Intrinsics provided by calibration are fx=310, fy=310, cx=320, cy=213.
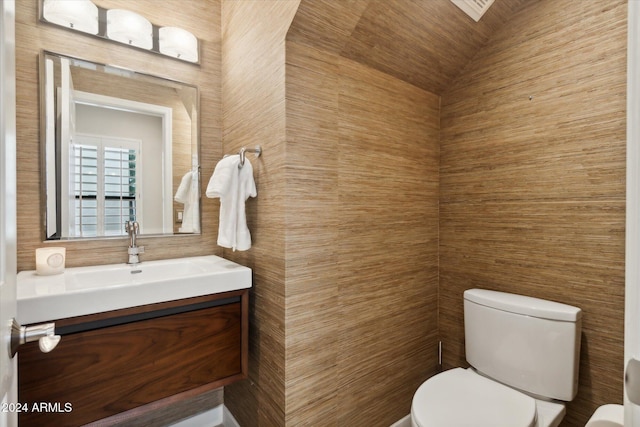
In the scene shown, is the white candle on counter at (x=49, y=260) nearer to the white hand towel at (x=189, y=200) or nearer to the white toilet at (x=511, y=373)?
the white hand towel at (x=189, y=200)

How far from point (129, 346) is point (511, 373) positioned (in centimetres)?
159

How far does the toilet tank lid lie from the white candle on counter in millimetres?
1876

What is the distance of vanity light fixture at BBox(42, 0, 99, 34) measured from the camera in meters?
1.34

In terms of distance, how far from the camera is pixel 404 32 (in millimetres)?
1462

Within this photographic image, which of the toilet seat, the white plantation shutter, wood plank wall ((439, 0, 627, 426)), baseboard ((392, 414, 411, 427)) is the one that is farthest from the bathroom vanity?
wood plank wall ((439, 0, 627, 426))

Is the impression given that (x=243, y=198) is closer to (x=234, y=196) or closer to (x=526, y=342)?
(x=234, y=196)

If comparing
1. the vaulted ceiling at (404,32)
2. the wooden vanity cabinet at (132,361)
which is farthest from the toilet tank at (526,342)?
the vaulted ceiling at (404,32)

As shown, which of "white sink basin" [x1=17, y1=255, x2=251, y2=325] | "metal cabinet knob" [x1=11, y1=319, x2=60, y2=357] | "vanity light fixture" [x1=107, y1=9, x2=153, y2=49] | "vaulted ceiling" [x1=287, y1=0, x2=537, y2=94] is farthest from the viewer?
"vanity light fixture" [x1=107, y1=9, x2=153, y2=49]

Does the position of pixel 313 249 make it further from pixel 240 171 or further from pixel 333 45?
pixel 333 45

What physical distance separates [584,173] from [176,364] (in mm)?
1878

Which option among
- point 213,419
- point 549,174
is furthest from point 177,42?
point 213,419

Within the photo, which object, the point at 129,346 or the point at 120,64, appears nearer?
the point at 129,346

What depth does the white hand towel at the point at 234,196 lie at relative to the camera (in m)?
1.38

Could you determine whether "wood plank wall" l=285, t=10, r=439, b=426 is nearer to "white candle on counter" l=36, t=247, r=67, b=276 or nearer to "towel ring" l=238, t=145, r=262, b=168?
"towel ring" l=238, t=145, r=262, b=168
